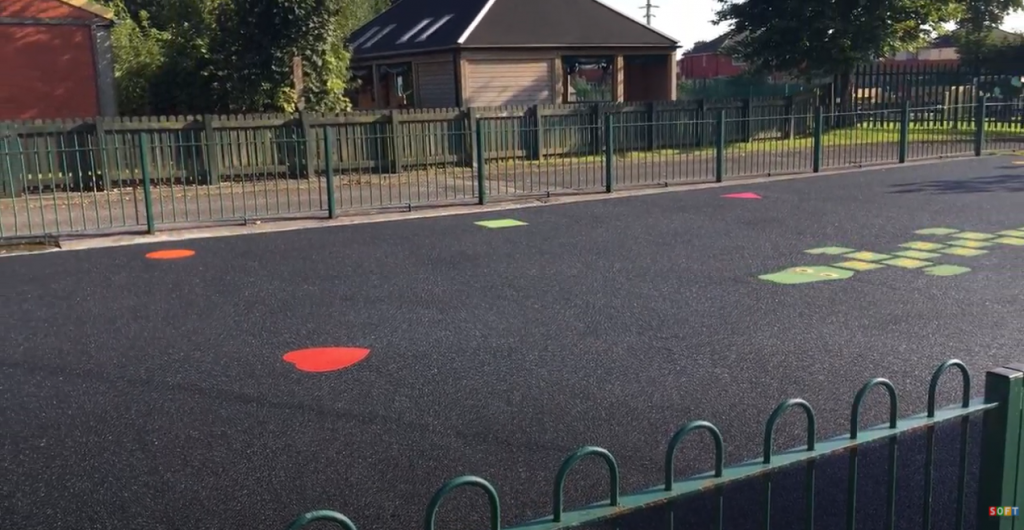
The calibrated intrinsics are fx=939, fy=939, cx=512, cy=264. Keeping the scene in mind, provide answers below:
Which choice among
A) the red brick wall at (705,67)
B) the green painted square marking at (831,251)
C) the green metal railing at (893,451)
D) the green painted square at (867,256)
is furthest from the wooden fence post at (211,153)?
the red brick wall at (705,67)

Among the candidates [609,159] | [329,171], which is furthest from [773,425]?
[609,159]

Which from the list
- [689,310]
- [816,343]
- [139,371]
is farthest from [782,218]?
[139,371]

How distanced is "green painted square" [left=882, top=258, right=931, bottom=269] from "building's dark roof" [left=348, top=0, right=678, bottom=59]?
60.0ft

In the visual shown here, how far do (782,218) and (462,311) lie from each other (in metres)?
7.10

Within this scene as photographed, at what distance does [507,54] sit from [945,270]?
19.4 m

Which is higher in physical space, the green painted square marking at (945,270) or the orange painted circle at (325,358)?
the green painted square marking at (945,270)

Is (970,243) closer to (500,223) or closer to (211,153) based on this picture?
(500,223)

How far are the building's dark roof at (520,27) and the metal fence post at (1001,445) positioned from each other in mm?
24702

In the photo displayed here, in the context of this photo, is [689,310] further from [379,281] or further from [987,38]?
[987,38]

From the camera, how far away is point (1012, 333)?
7520 millimetres

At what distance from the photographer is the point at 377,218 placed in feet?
49.8

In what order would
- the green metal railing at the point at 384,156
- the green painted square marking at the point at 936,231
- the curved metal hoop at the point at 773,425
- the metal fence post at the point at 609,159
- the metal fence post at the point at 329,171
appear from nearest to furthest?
the curved metal hoop at the point at 773,425 → the green painted square marking at the point at 936,231 → the metal fence post at the point at 329,171 → the green metal railing at the point at 384,156 → the metal fence post at the point at 609,159

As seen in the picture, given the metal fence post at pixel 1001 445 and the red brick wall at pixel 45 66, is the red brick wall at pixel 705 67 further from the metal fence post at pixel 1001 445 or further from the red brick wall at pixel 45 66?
the metal fence post at pixel 1001 445

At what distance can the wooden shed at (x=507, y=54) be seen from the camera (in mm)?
27672
